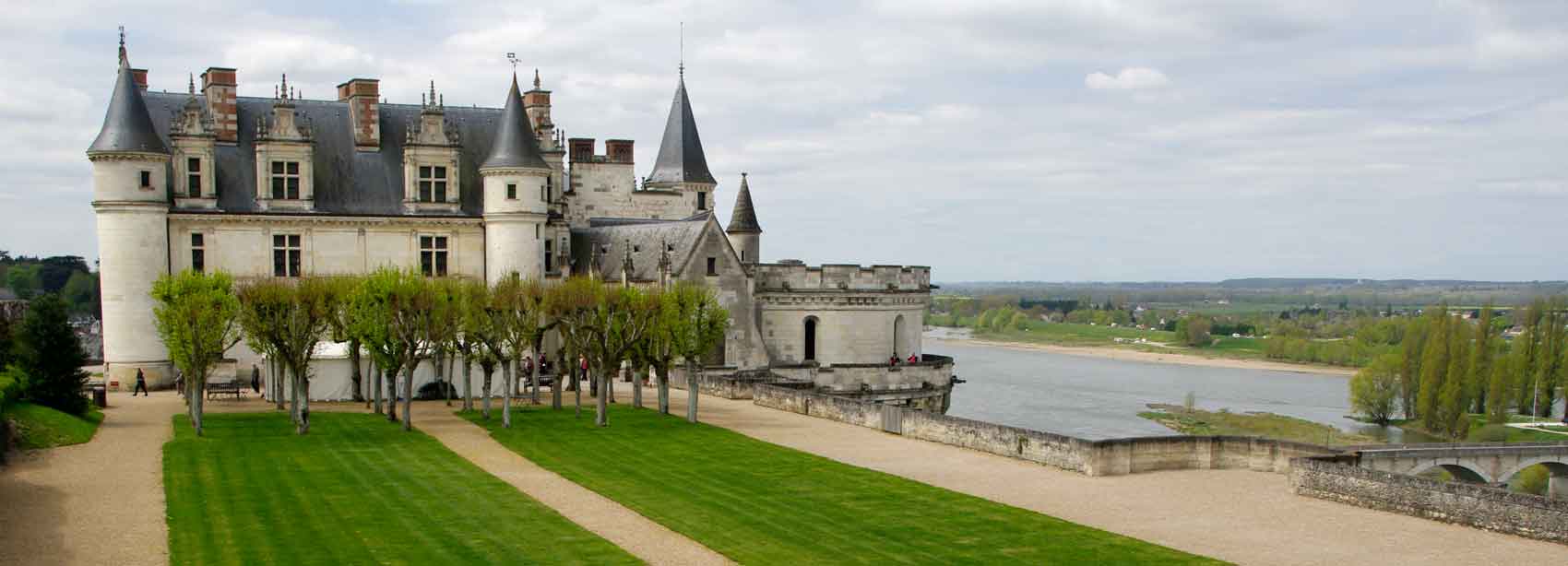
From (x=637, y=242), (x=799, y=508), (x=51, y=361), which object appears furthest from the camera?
(x=637, y=242)

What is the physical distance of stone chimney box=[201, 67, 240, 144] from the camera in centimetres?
3522

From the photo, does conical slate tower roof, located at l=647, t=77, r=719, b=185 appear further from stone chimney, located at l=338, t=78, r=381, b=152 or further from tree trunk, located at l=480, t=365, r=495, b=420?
tree trunk, located at l=480, t=365, r=495, b=420

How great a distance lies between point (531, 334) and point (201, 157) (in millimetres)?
13916

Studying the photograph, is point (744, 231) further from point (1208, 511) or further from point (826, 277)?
point (1208, 511)

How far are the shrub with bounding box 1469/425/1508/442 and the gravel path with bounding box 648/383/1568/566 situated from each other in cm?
3973

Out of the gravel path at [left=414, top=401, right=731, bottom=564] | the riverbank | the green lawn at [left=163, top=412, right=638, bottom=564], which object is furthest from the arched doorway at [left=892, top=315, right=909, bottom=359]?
the riverbank

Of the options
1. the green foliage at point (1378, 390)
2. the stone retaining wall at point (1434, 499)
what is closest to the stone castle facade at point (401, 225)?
the stone retaining wall at point (1434, 499)

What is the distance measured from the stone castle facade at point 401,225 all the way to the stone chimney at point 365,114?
5 centimetres

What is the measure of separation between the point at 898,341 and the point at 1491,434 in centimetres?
3144

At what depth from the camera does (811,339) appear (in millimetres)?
35969

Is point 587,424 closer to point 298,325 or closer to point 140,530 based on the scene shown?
point 298,325

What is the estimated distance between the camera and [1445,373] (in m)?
57.1

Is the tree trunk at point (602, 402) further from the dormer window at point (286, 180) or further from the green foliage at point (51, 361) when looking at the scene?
the dormer window at point (286, 180)

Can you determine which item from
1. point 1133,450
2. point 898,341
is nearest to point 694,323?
point 1133,450
